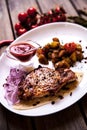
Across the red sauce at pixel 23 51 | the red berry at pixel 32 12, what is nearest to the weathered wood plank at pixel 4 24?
the red berry at pixel 32 12

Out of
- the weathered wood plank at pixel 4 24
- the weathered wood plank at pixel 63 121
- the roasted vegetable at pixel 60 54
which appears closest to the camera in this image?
the weathered wood plank at pixel 63 121

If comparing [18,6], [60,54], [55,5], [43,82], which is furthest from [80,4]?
[43,82]

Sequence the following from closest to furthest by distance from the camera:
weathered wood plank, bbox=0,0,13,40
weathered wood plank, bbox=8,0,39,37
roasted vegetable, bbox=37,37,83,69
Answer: roasted vegetable, bbox=37,37,83,69
weathered wood plank, bbox=0,0,13,40
weathered wood plank, bbox=8,0,39,37

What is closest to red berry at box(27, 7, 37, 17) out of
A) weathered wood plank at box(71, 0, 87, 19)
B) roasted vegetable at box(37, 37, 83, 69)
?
weathered wood plank at box(71, 0, 87, 19)

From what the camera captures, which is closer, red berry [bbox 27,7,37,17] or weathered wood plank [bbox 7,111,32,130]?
weathered wood plank [bbox 7,111,32,130]

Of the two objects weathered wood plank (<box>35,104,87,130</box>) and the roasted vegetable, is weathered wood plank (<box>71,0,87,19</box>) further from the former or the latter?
weathered wood plank (<box>35,104,87,130</box>)

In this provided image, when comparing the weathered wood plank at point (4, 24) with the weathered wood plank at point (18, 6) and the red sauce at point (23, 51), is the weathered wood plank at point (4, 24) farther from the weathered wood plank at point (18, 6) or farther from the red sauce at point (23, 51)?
the red sauce at point (23, 51)

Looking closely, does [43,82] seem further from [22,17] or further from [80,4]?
[80,4]
